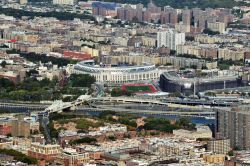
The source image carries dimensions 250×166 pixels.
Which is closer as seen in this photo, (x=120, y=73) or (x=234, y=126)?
(x=234, y=126)

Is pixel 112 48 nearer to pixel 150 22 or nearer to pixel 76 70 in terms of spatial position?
pixel 76 70

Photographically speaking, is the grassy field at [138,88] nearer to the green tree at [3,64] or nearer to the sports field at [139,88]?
the sports field at [139,88]

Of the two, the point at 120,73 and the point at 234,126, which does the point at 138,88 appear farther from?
the point at 234,126

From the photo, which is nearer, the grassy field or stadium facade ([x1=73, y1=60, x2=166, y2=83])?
the grassy field

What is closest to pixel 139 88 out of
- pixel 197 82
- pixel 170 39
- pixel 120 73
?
pixel 197 82

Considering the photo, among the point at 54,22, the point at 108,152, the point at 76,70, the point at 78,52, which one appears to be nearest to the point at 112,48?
the point at 78,52

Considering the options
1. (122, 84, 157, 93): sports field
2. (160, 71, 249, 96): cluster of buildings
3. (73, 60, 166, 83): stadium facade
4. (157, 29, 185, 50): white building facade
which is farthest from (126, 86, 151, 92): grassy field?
(157, 29, 185, 50): white building facade

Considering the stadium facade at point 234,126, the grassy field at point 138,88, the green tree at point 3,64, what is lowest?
the grassy field at point 138,88

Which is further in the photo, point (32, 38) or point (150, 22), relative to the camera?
point (150, 22)

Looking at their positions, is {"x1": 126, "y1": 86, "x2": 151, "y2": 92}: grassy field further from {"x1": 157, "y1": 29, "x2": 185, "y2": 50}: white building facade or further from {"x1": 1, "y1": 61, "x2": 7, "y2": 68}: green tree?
{"x1": 157, "y1": 29, "x2": 185, "y2": 50}: white building facade

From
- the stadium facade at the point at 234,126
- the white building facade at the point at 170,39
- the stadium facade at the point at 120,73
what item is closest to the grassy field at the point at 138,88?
the stadium facade at the point at 120,73

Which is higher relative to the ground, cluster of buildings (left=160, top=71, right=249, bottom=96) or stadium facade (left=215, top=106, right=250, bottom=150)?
stadium facade (left=215, top=106, right=250, bottom=150)
